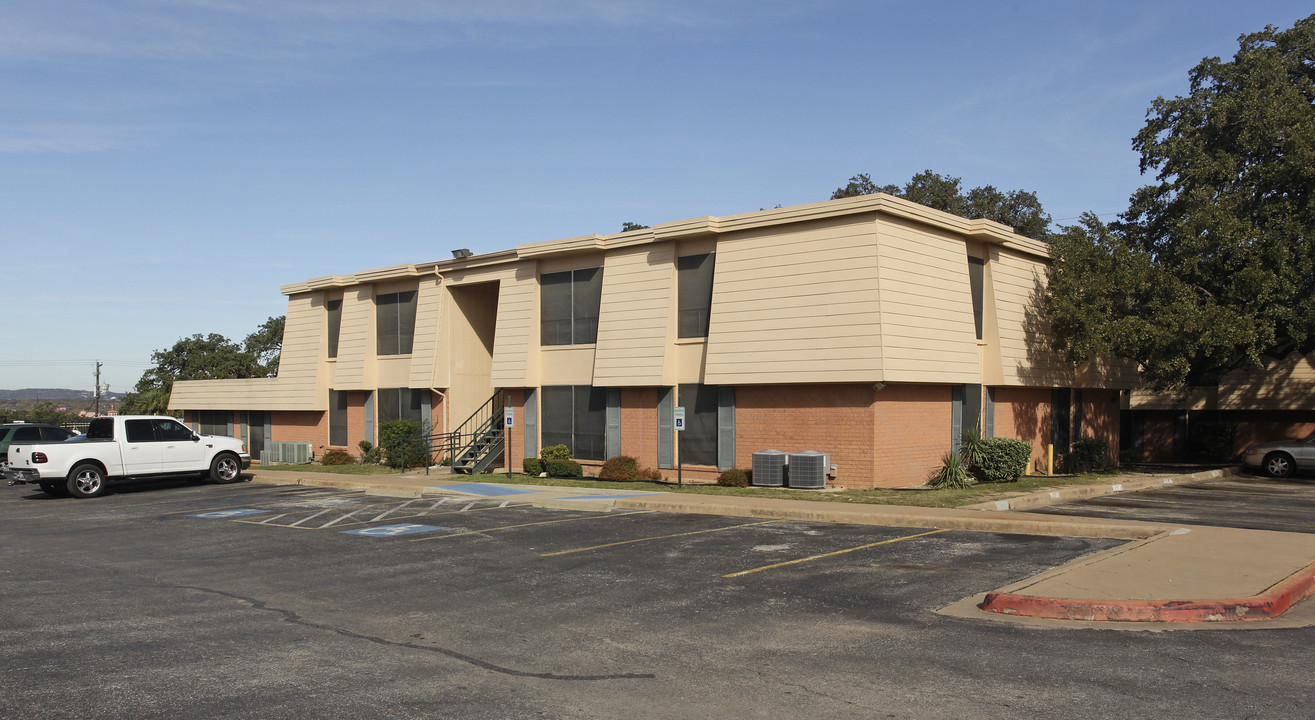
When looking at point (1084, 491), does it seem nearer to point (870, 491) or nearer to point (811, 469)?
point (870, 491)

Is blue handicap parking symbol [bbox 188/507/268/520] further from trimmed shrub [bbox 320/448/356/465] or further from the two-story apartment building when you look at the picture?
trimmed shrub [bbox 320/448/356/465]

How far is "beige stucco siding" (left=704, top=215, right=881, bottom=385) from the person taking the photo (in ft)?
69.6

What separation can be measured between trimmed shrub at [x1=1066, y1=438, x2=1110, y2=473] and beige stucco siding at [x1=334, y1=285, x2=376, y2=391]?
2395cm

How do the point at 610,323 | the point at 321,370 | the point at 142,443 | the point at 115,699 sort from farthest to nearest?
the point at 321,370, the point at 610,323, the point at 142,443, the point at 115,699

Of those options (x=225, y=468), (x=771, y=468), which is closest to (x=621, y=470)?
(x=771, y=468)

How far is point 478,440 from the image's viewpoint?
30000 millimetres

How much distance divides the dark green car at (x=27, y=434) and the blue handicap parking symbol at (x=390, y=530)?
20281 millimetres

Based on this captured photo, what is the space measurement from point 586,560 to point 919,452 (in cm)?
1252

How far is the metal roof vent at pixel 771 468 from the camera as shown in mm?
22344

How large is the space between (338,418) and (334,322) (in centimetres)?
385

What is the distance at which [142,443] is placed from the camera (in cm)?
2464

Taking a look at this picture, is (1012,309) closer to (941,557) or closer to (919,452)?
(919,452)

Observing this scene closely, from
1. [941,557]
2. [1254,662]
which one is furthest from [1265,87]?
[1254,662]

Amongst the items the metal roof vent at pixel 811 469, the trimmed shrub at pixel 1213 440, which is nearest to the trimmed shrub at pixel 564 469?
the metal roof vent at pixel 811 469
